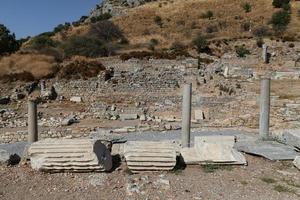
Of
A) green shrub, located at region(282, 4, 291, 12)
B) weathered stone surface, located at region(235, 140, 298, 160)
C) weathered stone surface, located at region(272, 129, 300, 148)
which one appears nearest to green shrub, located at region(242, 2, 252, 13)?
green shrub, located at region(282, 4, 291, 12)

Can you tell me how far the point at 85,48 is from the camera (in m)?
48.8

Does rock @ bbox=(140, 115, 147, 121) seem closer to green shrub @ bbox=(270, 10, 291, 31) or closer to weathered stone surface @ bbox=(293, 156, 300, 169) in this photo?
weathered stone surface @ bbox=(293, 156, 300, 169)

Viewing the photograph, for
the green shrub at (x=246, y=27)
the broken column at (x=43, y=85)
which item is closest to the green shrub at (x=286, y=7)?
the green shrub at (x=246, y=27)

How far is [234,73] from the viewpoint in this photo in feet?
110

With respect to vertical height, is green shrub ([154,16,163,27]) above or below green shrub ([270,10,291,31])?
above

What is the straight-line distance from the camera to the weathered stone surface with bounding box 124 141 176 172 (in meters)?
8.74

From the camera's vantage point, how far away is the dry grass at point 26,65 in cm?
3705

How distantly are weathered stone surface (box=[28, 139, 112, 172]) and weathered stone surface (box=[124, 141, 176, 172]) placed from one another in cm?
47

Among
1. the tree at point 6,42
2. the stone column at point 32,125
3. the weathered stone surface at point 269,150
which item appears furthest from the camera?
the tree at point 6,42

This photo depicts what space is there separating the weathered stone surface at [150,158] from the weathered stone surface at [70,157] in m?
0.47

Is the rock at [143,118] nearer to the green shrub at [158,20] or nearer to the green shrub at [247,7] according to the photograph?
the green shrub at [158,20]

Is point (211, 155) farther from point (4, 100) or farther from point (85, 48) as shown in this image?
point (85, 48)

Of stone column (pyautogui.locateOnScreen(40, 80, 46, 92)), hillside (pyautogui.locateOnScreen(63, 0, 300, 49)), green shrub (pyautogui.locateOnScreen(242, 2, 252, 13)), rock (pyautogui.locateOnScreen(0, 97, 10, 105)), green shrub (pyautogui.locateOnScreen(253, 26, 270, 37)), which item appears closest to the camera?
rock (pyautogui.locateOnScreen(0, 97, 10, 105))

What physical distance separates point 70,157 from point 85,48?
41.3 metres
